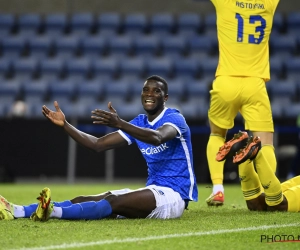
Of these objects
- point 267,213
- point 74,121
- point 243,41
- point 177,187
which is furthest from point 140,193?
point 74,121

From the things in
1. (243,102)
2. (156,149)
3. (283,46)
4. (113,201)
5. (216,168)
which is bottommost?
(113,201)

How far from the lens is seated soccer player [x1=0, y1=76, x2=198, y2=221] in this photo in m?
5.54

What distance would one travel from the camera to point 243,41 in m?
7.21

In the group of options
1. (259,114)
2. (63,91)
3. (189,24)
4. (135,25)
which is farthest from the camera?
(135,25)

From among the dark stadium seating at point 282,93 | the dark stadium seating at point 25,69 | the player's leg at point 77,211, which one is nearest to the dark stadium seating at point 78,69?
the dark stadium seating at point 25,69

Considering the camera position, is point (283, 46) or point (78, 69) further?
point (283, 46)

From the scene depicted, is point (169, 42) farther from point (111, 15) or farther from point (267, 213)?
point (267, 213)

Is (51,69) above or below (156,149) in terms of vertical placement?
above

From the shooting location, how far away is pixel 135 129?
5238 millimetres

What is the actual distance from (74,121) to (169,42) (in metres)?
4.32

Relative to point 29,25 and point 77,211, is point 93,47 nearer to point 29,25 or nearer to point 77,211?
point 29,25

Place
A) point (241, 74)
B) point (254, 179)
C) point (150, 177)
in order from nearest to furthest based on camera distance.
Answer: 1. point (150, 177)
2. point (254, 179)
3. point (241, 74)

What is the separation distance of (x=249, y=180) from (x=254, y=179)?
0.15 ft

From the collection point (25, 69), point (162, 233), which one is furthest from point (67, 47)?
point (162, 233)
